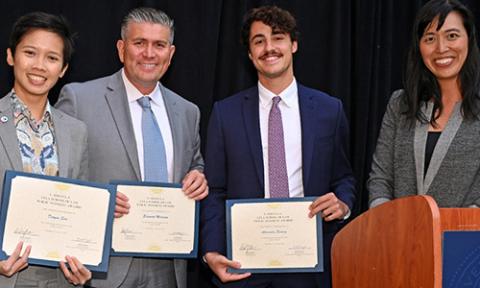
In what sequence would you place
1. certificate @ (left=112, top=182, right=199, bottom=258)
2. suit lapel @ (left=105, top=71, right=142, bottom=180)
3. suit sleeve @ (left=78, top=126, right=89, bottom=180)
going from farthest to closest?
suit lapel @ (left=105, top=71, right=142, bottom=180) → certificate @ (left=112, top=182, right=199, bottom=258) → suit sleeve @ (left=78, top=126, right=89, bottom=180)

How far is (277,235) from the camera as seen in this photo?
2.61 metres

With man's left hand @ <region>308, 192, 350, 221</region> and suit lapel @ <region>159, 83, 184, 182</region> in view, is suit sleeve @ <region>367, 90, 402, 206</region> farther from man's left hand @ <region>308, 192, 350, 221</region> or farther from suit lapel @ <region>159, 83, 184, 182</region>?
suit lapel @ <region>159, 83, 184, 182</region>

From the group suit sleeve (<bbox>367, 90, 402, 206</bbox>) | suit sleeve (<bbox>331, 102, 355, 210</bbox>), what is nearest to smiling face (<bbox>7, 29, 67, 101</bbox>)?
suit sleeve (<bbox>331, 102, 355, 210</bbox>)

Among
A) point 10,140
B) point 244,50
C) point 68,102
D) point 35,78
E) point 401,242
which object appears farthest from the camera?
point 244,50

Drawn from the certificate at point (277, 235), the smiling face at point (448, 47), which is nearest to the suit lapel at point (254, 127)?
the certificate at point (277, 235)

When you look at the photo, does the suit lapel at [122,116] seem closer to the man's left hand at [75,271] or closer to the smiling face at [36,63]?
the smiling face at [36,63]

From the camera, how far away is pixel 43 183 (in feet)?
7.43

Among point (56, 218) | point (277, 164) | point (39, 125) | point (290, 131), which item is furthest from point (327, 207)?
point (39, 125)

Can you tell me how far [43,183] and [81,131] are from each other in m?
0.34

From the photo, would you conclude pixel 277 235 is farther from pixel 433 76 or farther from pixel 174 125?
pixel 433 76

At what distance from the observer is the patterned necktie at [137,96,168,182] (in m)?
2.78

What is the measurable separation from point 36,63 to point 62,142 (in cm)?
30

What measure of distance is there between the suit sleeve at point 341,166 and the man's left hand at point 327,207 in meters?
0.18

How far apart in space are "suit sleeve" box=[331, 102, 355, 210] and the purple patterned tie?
251 mm
